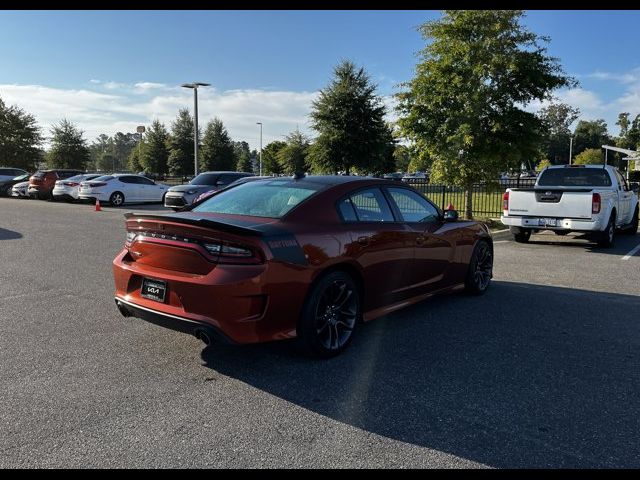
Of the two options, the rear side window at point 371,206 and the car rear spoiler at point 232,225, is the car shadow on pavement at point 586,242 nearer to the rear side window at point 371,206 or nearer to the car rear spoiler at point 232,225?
the rear side window at point 371,206

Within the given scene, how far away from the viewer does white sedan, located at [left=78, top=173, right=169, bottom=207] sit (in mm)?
21766

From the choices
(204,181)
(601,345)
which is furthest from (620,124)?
(601,345)

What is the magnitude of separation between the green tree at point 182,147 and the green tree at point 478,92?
40278 millimetres

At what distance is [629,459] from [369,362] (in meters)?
1.95

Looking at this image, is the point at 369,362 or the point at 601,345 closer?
the point at 369,362

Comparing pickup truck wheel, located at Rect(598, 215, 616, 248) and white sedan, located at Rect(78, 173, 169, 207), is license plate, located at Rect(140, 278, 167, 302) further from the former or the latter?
white sedan, located at Rect(78, 173, 169, 207)

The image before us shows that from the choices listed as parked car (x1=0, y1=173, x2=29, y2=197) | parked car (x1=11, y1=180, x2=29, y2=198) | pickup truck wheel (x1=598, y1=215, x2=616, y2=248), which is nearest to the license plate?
pickup truck wheel (x1=598, y1=215, x2=616, y2=248)

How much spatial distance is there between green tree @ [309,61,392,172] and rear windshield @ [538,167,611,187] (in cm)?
1511

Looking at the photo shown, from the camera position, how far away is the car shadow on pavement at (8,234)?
38.2ft

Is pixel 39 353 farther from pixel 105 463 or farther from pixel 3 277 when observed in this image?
pixel 3 277

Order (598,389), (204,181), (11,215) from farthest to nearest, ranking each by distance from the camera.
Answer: (204,181) < (11,215) < (598,389)

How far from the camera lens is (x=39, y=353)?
4426mm

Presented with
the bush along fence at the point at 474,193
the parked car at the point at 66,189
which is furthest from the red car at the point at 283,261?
the parked car at the point at 66,189
